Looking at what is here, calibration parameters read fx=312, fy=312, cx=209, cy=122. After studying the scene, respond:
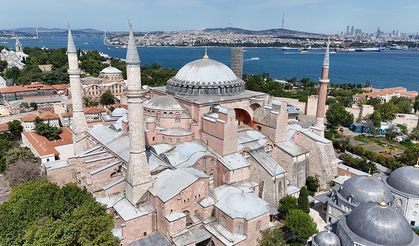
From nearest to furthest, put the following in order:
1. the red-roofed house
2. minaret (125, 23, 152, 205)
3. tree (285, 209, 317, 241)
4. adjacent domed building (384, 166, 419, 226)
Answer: minaret (125, 23, 152, 205) → tree (285, 209, 317, 241) → adjacent domed building (384, 166, 419, 226) → the red-roofed house

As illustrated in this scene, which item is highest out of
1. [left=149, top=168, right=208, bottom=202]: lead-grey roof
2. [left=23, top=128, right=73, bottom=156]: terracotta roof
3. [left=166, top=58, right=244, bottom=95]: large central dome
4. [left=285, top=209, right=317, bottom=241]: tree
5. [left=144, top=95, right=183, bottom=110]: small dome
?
[left=166, top=58, right=244, bottom=95]: large central dome

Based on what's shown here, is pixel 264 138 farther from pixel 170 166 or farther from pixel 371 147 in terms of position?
pixel 371 147

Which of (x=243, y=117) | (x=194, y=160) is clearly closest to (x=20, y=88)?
(x=243, y=117)

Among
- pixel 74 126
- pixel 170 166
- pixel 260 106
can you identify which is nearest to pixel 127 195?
pixel 170 166

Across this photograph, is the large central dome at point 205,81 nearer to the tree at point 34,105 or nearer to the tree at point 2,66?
the tree at point 34,105

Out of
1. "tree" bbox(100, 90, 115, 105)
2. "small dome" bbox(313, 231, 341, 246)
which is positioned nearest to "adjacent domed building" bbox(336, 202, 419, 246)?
"small dome" bbox(313, 231, 341, 246)

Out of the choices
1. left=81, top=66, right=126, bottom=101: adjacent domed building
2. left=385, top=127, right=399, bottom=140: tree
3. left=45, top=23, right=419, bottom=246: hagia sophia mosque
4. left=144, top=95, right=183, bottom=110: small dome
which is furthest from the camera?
left=81, top=66, right=126, bottom=101: adjacent domed building

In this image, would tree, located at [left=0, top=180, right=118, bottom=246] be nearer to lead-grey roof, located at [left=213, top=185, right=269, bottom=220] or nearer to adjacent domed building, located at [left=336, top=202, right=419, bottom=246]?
lead-grey roof, located at [left=213, top=185, right=269, bottom=220]

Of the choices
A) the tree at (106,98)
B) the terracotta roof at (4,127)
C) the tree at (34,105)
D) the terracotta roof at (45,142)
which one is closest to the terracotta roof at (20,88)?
the tree at (34,105)
